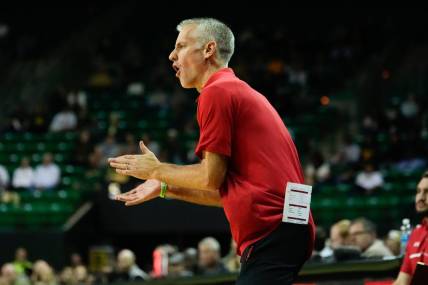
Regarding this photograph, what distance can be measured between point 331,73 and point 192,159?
4535 mm

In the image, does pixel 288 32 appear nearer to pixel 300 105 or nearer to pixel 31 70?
pixel 300 105

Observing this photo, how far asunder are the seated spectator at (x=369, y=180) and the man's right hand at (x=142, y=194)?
1041 centimetres

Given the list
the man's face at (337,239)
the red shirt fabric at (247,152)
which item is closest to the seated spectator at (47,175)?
the man's face at (337,239)

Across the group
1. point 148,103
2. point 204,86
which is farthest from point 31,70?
point 204,86

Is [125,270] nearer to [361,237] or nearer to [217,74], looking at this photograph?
[361,237]

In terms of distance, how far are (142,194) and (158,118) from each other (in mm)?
13892

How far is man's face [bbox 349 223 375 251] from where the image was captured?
8.56 m

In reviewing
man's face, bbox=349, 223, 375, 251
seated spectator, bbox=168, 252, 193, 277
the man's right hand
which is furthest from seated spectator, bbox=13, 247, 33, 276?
the man's right hand

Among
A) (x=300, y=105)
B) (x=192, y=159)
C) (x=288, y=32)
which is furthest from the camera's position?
(x=288, y=32)

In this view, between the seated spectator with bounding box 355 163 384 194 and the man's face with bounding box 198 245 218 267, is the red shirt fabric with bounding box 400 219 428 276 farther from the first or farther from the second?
the seated spectator with bounding box 355 163 384 194

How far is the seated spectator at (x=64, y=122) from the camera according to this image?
18548 millimetres

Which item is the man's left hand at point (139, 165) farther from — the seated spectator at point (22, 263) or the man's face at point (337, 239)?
the seated spectator at point (22, 263)

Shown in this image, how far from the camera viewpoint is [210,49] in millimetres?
4297

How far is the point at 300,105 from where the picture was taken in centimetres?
1806
